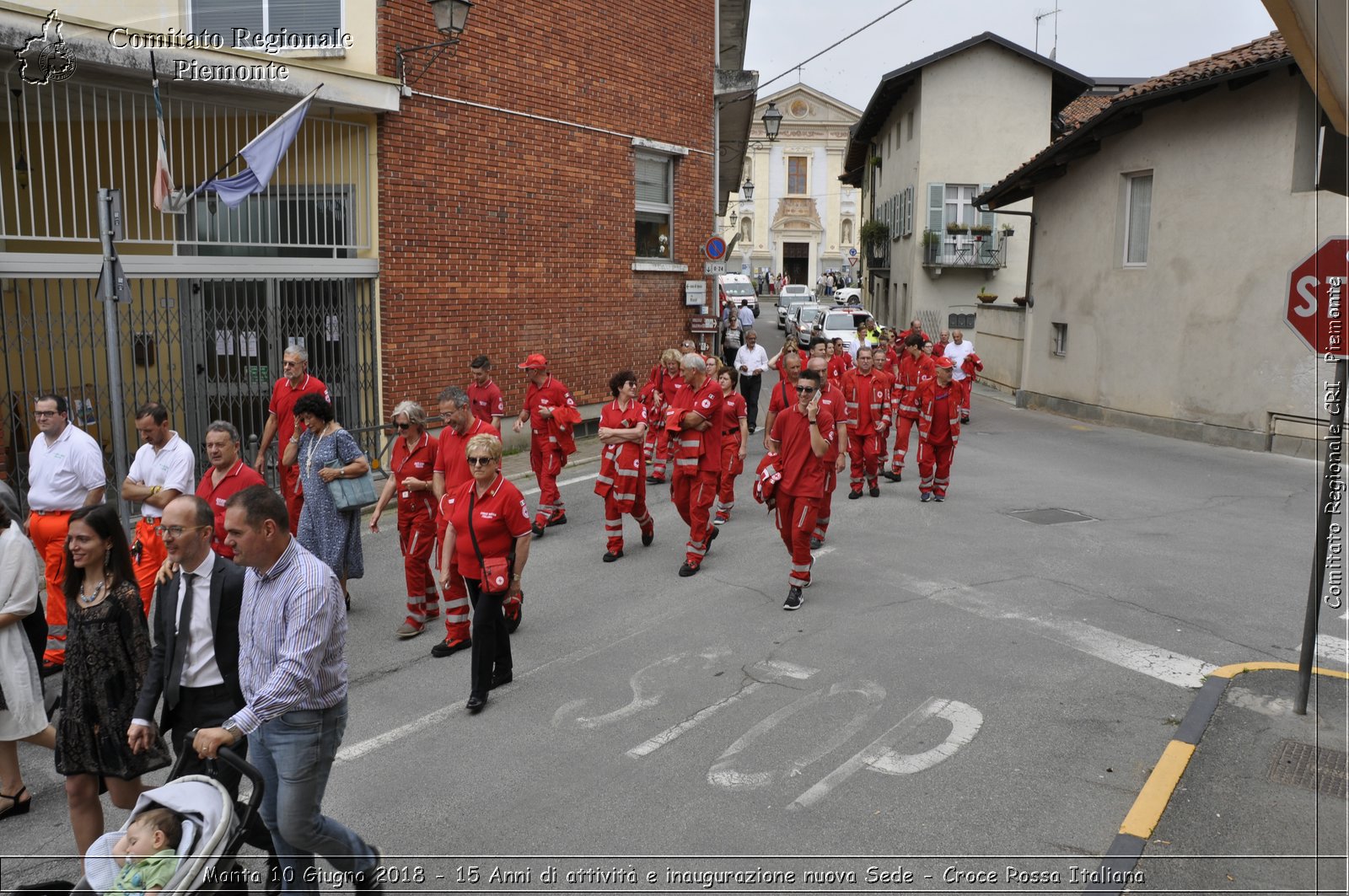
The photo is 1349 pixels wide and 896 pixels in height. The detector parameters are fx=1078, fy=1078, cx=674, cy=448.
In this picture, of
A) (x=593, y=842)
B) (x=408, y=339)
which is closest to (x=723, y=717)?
(x=593, y=842)

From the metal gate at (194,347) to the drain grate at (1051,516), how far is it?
8.07 m

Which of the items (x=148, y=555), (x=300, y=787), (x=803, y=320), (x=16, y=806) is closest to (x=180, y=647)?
(x=300, y=787)

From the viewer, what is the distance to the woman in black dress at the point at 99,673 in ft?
15.0

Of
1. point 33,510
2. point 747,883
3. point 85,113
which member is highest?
point 85,113

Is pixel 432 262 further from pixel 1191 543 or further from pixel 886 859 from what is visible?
pixel 886 859

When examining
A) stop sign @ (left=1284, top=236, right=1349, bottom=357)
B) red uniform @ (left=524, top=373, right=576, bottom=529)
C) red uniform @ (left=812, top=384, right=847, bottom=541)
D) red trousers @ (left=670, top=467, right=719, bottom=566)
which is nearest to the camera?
stop sign @ (left=1284, top=236, right=1349, bottom=357)

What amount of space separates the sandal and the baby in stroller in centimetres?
224

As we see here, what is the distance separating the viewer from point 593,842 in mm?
5055

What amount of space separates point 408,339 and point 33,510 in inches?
291

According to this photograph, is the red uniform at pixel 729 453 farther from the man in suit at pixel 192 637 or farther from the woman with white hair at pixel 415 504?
the man in suit at pixel 192 637

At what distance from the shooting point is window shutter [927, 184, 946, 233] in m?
36.1

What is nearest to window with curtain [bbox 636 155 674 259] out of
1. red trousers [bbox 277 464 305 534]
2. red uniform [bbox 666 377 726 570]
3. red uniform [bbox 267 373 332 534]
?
red uniform [bbox 666 377 726 570]

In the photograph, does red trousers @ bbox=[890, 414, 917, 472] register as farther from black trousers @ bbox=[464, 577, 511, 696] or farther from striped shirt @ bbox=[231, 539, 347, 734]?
striped shirt @ bbox=[231, 539, 347, 734]

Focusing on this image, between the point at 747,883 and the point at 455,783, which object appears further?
the point at 455,783
